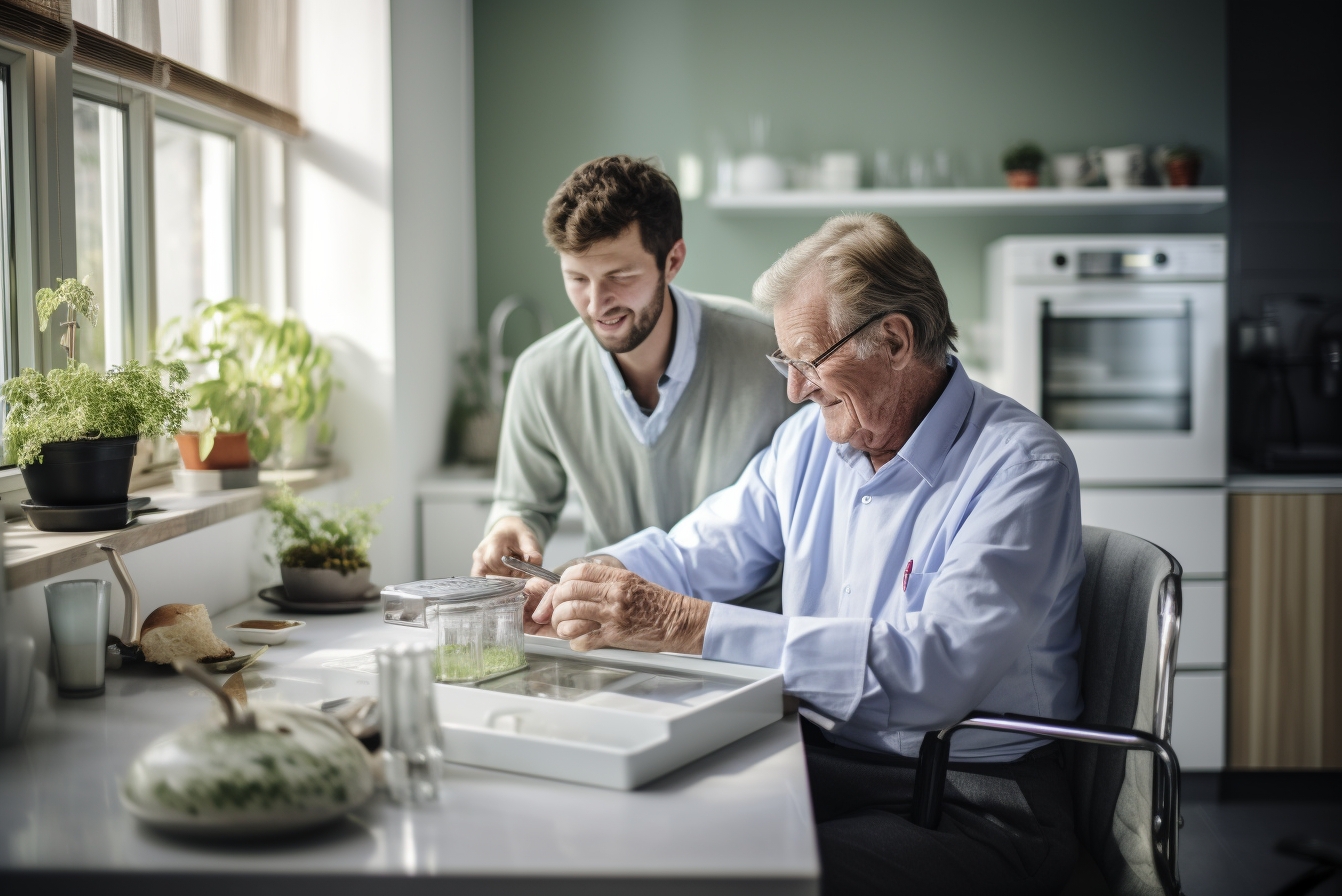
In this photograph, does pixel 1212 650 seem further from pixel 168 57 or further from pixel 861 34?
pixel 168 57

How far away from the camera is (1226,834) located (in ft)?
10.0

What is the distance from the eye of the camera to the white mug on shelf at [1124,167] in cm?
367

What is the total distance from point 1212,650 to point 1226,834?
583 mm

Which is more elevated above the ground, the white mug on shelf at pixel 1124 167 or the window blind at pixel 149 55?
the white mug on shelf at pixel 1124 167

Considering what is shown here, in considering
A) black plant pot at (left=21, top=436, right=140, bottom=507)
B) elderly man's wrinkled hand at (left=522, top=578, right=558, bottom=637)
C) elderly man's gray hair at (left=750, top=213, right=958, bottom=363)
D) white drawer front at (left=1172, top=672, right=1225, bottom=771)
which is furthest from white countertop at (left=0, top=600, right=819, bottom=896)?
white drawer front at (left=1172, top=672, right=1225, bottom=771)

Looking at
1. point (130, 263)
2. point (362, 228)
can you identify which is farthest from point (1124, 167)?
point (130, 263)

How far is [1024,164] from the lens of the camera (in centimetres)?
373

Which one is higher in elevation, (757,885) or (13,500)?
(13,500)

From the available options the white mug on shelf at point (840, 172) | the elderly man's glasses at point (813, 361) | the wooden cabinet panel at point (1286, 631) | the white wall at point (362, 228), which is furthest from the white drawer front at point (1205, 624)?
the white wall at point (362, 228)

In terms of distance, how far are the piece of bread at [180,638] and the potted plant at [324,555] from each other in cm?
38

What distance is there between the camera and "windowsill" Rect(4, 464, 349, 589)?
1519 millimetres

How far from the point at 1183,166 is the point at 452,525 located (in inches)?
106

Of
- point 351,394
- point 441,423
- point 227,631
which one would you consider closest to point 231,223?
point 351,394

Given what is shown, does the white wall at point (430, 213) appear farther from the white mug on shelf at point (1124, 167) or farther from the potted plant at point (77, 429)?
the white mug on shelf at point (1124, 167)
